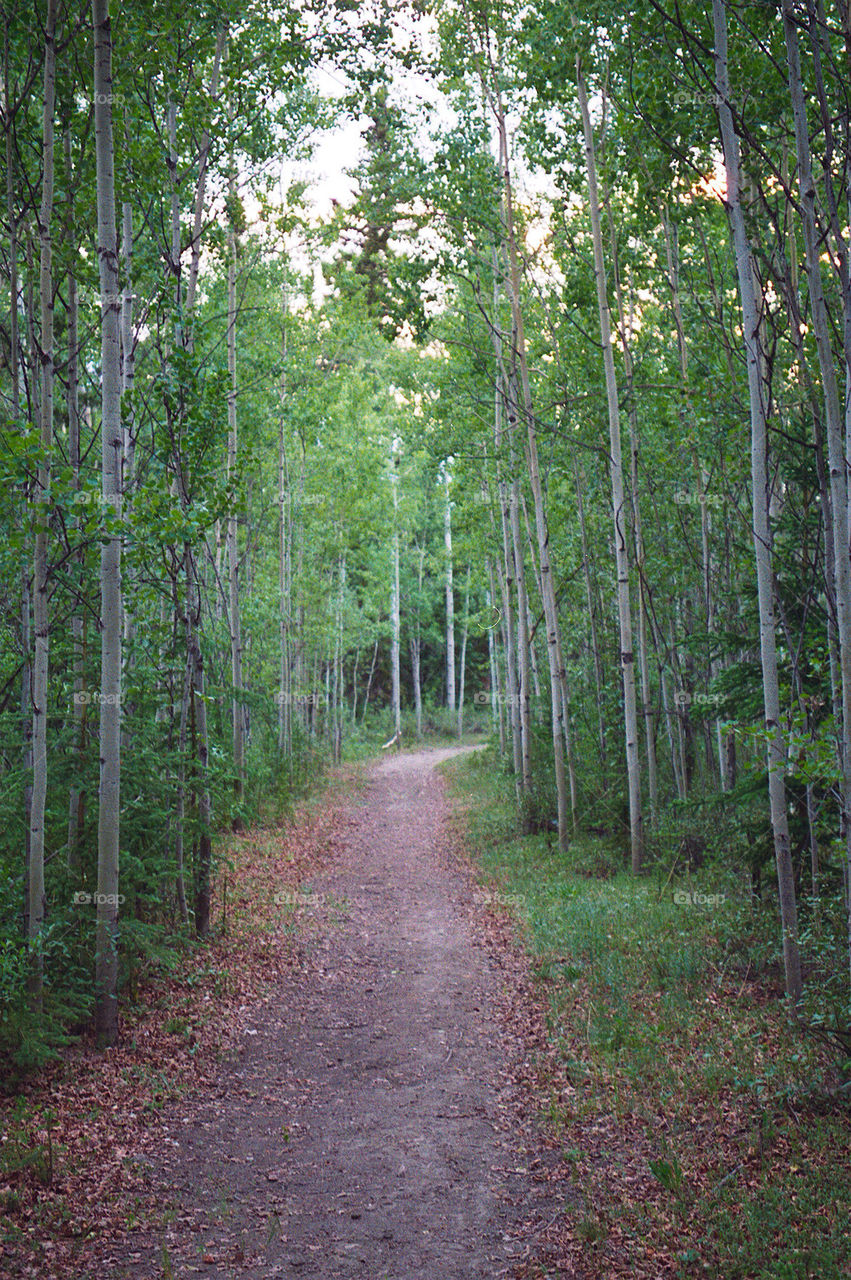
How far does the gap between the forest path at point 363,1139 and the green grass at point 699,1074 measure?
494 mm

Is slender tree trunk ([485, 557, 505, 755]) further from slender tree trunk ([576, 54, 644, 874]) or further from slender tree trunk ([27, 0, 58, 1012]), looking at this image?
slender tree trunk ([27, 0, 58, 1012])

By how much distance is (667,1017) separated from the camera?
6641mm

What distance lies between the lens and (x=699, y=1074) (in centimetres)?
560

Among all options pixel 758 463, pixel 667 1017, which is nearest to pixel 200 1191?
pixel 667 1017

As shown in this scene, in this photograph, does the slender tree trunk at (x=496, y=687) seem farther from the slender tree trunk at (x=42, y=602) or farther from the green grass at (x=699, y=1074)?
the slender tree trunk at (x=42, y=602)

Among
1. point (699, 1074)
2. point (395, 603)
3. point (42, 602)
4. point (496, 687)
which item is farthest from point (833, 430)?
point (395, 603)

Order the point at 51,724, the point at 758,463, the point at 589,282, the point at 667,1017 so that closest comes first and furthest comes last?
the point at 758,463 < the point at 667,1017 < the point at 51,724 < the point at 589,282

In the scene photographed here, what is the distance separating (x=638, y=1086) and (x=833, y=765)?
2478 millimetres

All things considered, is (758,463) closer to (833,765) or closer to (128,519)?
(833,765)

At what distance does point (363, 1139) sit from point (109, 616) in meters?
3.93

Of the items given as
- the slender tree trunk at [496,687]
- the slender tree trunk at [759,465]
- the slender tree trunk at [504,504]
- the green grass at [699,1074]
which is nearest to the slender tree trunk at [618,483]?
the green grass at [699,1074]

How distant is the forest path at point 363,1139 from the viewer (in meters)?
4.25

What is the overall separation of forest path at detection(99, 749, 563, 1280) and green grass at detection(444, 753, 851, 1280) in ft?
1.62

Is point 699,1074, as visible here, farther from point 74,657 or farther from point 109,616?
point 74,657
